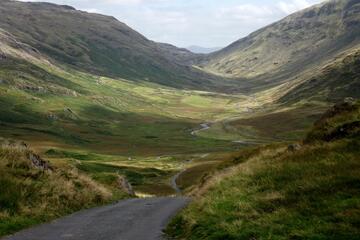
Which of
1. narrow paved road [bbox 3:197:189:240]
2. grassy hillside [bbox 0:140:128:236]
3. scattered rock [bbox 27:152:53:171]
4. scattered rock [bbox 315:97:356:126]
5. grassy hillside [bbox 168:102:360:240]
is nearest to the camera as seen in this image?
grassy hillside [bbox 168:102:360:240]

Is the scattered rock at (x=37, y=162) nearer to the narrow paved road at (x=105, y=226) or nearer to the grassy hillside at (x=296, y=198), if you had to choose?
the narrow paved road at (x=105, y=226)

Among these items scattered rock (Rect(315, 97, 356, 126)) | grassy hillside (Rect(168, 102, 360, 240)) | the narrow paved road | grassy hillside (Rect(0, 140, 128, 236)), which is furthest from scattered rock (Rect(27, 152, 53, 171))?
scattered rock (Rect(315, 97, 356, 126))

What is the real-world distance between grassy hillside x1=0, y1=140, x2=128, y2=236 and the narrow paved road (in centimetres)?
96

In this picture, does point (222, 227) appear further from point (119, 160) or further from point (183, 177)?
point (119, 160)

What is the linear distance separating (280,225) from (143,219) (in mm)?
12405

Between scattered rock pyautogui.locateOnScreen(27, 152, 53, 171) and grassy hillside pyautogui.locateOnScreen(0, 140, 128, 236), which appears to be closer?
grassy hillside pyautogui.locateOnScreen(0, 140, 128, 236)

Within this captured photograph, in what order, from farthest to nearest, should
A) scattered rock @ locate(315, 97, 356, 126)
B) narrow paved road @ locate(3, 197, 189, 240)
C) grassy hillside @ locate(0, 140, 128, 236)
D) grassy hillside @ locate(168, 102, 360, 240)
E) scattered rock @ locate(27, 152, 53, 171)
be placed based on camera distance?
scattered rock @ locate(27, 152, 53, 171) < scattered rock @ locate(315, 97, 356, 126) < grassy hillside @ locate(0, 140, 128, 236) < narrow paved road @ locate(3, 197, 189, 240) < grassy hillside @ locate(168, 102, 360, 240)

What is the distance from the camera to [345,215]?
16578mm

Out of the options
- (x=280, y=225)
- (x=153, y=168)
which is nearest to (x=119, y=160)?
(x=153, y=168)

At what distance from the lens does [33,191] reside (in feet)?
93.8

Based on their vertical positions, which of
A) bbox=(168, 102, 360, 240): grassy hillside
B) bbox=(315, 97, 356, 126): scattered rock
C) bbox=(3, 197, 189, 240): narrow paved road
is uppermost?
bbox=(315, 97, 356, 126): scattered rock

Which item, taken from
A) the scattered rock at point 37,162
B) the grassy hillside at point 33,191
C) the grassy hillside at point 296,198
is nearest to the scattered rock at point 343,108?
the grassy hillside at point 296,198

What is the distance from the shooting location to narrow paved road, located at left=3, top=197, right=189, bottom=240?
22.0m

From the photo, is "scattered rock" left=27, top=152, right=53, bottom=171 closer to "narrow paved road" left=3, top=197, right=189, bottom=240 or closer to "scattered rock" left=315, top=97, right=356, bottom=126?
"narrow paved road" left=3, top=197, right=189, bottom=240
